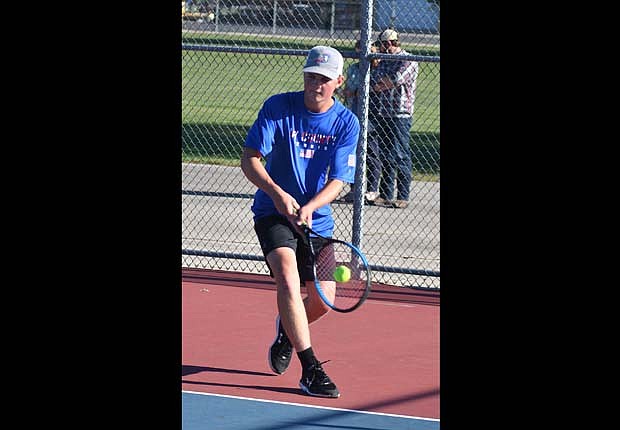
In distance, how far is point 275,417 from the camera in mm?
6496

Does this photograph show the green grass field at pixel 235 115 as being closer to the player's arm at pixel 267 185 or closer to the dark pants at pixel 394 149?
the dark pants at pixel 394 149

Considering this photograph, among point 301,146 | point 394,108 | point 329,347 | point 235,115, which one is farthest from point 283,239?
point 235,115

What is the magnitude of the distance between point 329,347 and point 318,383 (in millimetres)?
1185

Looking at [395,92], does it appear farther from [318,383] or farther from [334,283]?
[318,383]

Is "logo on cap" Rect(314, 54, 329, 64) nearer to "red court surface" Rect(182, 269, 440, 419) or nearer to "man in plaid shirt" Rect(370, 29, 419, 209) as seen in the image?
"red court surface" Rect(182, 269, 440, 419)

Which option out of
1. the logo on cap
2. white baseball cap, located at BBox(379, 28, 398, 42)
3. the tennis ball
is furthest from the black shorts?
white baseball cap, located at BBox(379, 28, 398, 42)

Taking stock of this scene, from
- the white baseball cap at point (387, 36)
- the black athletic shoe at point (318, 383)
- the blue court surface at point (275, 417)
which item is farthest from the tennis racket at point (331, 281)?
the white baseball cap at point (387, 36)

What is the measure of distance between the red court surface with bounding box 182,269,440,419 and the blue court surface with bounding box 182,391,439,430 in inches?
4.6
